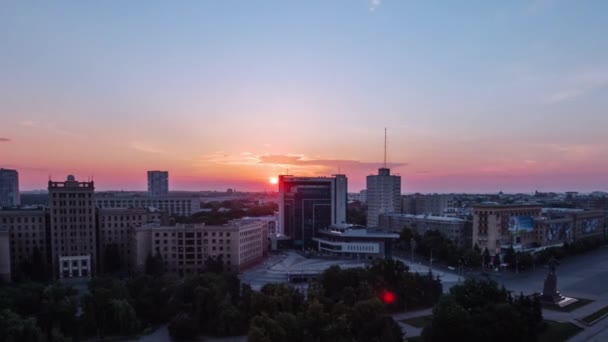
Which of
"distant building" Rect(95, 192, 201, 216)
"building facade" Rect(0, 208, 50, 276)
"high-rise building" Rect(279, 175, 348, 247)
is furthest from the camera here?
"distant building" Rect(95, 192, 201, 216)

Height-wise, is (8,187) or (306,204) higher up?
(8,187)

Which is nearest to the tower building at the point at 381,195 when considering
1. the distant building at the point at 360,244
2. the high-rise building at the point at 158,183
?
the distant building at the point at 360,244

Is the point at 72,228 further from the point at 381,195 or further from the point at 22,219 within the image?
the point at 381,195

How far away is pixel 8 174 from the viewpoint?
4072 inches

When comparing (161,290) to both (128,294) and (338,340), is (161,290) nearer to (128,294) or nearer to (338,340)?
(128,294)

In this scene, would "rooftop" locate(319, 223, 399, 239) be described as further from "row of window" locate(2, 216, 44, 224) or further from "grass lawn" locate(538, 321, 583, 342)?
"row of window" locate(2, 216, 44, 224)

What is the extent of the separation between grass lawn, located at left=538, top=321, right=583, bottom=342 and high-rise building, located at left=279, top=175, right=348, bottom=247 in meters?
38.1

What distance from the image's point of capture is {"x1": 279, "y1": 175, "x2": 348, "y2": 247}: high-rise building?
208 feet

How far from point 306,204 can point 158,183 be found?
8360 centimetres

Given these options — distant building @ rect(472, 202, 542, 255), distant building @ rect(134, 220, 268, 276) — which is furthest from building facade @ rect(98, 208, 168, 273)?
distant building @ rect(472, 202, 542, 255)

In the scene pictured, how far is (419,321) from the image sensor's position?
2959 cm

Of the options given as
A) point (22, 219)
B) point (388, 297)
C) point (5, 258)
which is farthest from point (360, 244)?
point (22, 219)

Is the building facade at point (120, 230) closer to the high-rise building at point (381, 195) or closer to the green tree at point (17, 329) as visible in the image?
the green tree at point (17, 329)

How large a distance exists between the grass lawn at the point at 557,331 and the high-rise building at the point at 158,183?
12191cm
